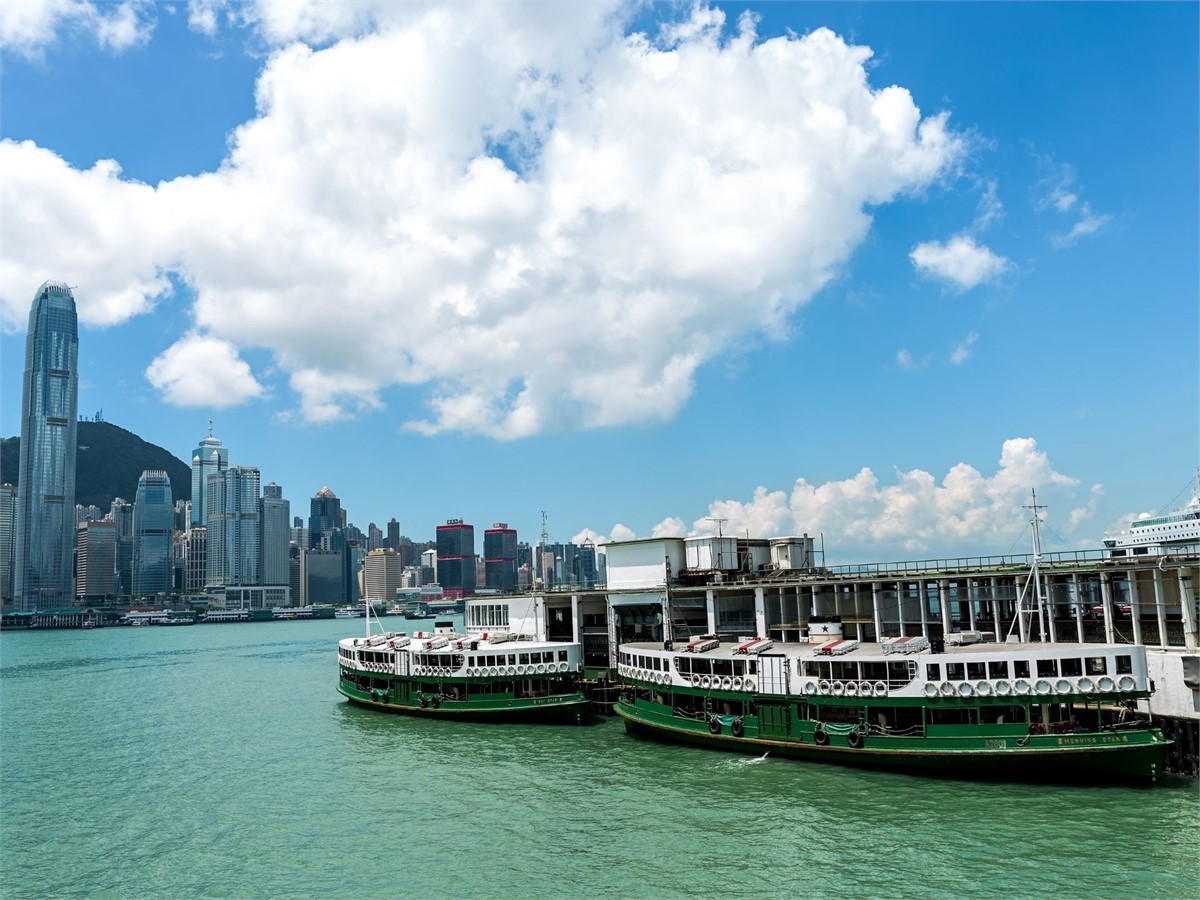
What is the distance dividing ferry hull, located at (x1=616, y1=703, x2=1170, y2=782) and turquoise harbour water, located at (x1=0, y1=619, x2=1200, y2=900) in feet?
3.93

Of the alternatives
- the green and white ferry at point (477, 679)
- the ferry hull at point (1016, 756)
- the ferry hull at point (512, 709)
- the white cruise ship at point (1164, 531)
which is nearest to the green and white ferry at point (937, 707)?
the ferry hull at point (1016, 756)

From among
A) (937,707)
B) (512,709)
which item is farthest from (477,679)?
(937,707)

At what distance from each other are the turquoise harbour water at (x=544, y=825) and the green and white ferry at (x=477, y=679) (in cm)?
365

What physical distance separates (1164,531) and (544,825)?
102252 millimetres

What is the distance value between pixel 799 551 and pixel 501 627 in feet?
90.5

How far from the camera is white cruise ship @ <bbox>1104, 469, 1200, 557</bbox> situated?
9956 centimetres

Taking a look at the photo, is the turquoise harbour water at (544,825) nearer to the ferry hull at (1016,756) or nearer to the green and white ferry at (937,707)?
the ferry hull at (1016,756)

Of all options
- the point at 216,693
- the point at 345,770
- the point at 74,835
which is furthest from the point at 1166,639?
the point at 216,693

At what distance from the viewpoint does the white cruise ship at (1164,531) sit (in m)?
99.6

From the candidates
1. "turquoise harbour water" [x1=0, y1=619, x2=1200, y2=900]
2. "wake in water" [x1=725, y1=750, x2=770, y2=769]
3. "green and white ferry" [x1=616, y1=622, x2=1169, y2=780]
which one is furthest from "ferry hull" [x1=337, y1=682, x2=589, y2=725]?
"wake in water" [x1=725, y1=750, x2=770, y2=769]

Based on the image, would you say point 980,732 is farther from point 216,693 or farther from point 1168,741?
point 216,693

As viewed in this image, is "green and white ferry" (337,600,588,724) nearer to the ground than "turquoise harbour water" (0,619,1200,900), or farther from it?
farther from it

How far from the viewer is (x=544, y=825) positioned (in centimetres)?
3422

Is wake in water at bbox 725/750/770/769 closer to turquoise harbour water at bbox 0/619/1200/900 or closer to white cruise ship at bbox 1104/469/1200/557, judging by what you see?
turquoise harbour water at bbox 0/619/1200/900
